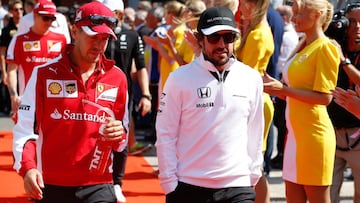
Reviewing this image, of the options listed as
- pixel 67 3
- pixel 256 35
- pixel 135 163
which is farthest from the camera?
pixel 67 3

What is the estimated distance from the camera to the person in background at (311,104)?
5.34 meters

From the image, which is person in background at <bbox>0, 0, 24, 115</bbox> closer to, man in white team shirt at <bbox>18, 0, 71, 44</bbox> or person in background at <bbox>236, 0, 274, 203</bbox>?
man in white team shirt at <bbox>18, 0, 71, 44</bbox>


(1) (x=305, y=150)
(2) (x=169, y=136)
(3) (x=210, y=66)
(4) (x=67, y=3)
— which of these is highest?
(3) (x=210, y=66)

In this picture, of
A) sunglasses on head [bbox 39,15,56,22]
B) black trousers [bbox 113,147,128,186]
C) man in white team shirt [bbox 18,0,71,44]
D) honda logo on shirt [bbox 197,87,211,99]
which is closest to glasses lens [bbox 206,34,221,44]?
honda logo on shirt [bbox 197,87,211,99]

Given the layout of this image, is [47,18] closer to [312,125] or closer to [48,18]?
[48,18]

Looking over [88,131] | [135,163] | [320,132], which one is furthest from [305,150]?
[135,163]

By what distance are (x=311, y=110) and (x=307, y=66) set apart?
32cm

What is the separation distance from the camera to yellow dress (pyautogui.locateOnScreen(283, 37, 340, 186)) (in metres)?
5.39

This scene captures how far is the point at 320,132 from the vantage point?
5.43 m

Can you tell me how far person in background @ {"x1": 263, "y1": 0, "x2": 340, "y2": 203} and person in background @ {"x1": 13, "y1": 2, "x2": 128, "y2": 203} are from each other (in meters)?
1.35

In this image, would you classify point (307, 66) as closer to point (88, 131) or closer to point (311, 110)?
point (311, 110)

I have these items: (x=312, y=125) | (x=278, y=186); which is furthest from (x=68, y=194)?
(x=278, y=186)

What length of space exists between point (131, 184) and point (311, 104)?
3612mm

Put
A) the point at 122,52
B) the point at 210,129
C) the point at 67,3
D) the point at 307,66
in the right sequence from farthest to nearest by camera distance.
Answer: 1. the point at 67,3
2. the point at 122,52
3. the point at 307,66
4. the point at 210,129
